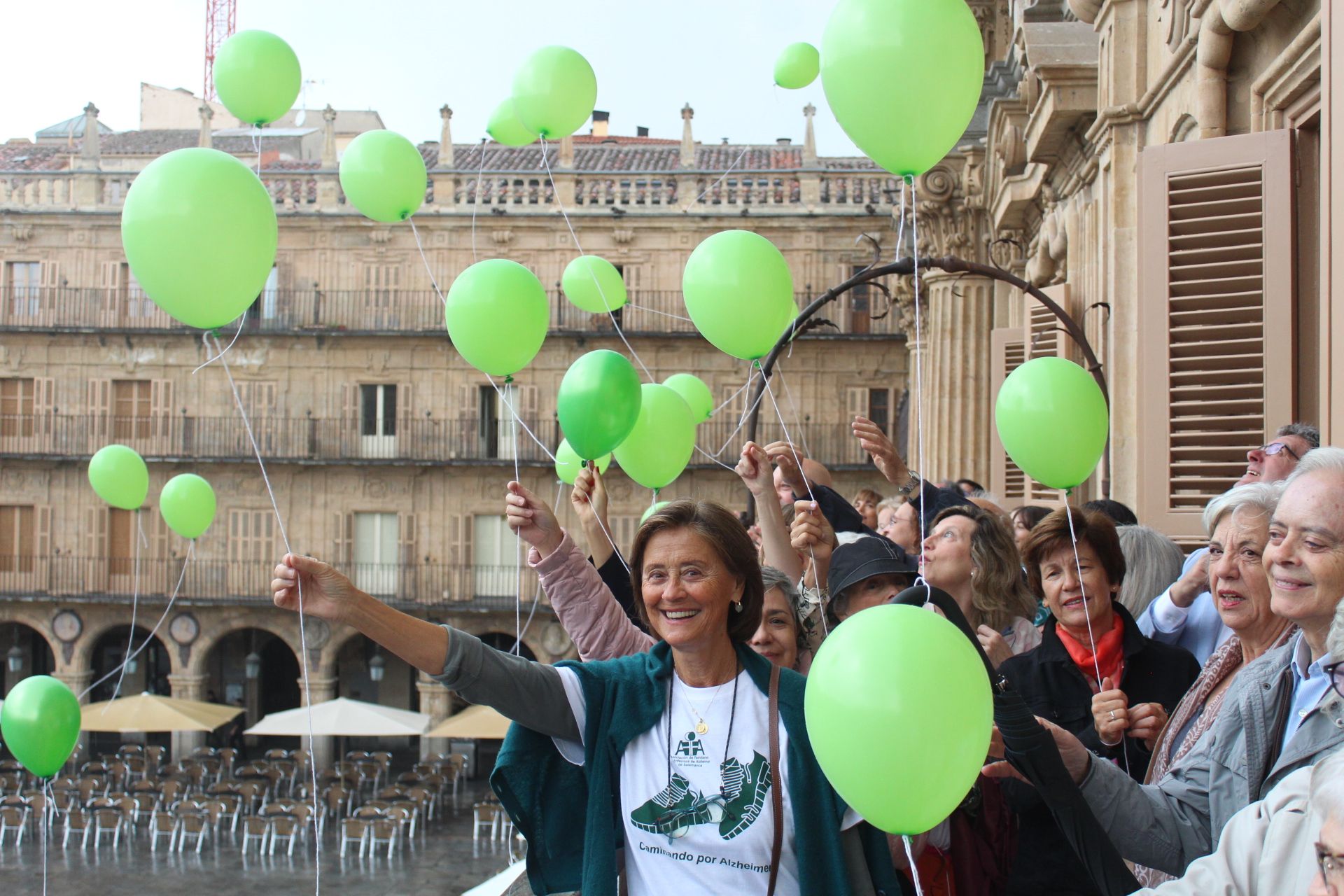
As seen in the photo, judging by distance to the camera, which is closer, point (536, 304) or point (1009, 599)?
point (1009, 599)

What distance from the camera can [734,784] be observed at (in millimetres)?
2098

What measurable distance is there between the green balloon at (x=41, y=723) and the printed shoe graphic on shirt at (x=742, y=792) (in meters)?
5.25

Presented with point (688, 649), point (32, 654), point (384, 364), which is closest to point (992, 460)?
point (688, 649)

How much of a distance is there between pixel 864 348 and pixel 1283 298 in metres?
20.5

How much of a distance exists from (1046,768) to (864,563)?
955 mm

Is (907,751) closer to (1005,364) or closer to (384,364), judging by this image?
(1005,364)

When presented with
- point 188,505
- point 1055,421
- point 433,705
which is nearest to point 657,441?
point 1055,421

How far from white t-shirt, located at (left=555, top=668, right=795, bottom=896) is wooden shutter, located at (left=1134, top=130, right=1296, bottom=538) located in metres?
3.20

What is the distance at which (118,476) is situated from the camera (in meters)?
10.7

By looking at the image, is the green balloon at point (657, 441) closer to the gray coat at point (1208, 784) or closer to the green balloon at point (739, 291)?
the green balloon at point (739, 291)

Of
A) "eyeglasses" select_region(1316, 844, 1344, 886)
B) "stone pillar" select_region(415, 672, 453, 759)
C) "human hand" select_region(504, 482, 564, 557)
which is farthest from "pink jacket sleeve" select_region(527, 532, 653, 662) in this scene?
"stone pillar" select_region(415, 672, 453, 759)

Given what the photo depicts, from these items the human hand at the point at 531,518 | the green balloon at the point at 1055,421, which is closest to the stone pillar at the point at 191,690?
the green balloon at the point at 1055,421

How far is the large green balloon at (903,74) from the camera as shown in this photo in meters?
2.87

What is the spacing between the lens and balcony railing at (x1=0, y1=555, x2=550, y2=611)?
2491 cm
